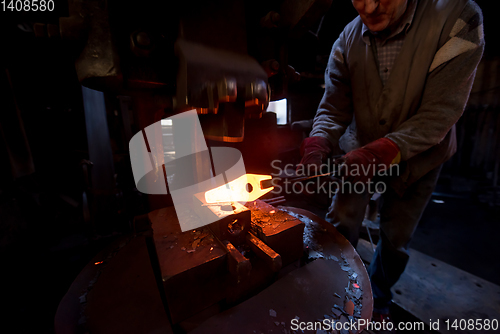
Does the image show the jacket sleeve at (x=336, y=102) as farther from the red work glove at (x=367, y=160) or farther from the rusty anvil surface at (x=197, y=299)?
the rusty anvil surface at (x=197, y=299)

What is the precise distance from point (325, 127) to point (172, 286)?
1.72 metres

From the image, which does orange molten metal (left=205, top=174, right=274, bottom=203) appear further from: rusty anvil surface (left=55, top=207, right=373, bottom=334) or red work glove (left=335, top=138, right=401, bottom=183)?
red work glove (left=335, top=138, right=401, bottom=183)

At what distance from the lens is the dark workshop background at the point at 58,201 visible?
2201mm

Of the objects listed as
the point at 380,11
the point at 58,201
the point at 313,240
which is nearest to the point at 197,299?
the point at 313,240

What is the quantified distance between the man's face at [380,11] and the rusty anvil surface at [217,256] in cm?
158

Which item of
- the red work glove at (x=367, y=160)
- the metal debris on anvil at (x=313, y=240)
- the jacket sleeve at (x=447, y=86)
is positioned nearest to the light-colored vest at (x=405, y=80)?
the jacket sleeve at (x=447, y=86)

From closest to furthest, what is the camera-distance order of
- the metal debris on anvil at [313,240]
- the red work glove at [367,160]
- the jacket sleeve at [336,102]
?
the metal debris on anvil at [313,240], the red work glove at [367,160], the jacket sleeve at [336,102]

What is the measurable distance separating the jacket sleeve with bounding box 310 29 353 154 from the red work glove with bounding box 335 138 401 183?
47 centimetres

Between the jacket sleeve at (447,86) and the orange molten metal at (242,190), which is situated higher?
the jacket sleeve at (447,86)

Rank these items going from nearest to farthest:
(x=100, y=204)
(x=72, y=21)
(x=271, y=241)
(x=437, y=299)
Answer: (x=72, y=21)
(x=271, y=241)
(x=100, y=204)
(x=437, y=299)

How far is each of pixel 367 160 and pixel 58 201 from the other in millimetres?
4564

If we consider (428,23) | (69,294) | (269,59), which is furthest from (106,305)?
(428,23)

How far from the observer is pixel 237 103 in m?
0.79

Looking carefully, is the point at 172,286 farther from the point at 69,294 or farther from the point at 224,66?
the point at 224,66
